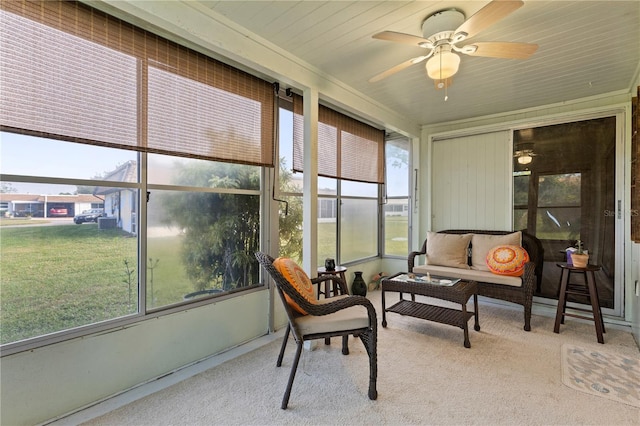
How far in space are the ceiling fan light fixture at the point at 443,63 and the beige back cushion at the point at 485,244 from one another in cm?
239

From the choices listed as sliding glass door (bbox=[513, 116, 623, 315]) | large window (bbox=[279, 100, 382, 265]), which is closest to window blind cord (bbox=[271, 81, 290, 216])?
large window (bbox=[279, 100, 382, 265])

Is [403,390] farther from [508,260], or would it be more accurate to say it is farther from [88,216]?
[88,216]

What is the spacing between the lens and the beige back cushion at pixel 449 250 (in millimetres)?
3732

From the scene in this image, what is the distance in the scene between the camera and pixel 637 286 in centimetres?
279

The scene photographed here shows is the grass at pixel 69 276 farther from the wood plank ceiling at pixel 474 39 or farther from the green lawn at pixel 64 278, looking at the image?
the wood plank ceiling at pixel 474 39

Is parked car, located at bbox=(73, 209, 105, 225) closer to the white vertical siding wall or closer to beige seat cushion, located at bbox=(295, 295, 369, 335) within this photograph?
beige seat cushion, located at bbox=(295, 295, 369, 335)

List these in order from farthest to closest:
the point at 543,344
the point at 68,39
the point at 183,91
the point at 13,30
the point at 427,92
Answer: the point at 427,92
the point at 543,344
the point at 183,91
the point at 68,39
the point at 13,30

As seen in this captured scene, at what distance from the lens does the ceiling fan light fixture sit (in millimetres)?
2033

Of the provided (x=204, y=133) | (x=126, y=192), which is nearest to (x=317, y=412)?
(x=126, y=192)

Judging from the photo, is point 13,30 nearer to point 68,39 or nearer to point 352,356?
point 68,39

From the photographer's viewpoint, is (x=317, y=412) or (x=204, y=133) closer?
(x=317, y=412)

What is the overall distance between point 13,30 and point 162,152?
92 cm

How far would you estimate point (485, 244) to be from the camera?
12.1ft

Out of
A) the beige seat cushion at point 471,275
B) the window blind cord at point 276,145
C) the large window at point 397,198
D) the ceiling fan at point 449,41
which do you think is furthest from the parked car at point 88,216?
the large window at point 397,198
